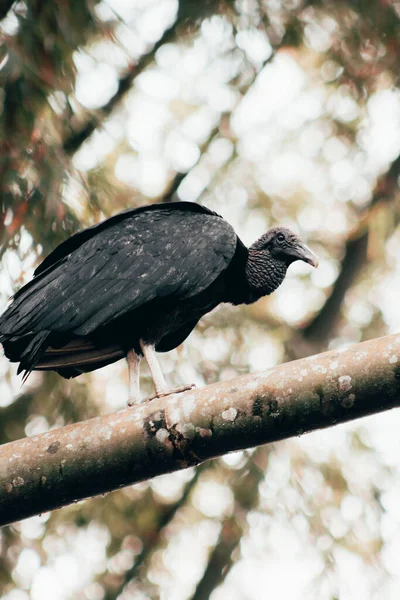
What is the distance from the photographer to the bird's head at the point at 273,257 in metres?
4.08

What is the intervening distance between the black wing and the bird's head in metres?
0.43

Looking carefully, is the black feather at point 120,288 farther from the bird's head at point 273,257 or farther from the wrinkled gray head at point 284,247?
the wrinkled gray head at point 284,247

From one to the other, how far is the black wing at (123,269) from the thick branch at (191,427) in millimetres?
723

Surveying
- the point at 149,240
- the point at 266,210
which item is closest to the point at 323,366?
the point at 149,240

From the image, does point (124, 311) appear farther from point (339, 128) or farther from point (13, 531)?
point (339, 128)

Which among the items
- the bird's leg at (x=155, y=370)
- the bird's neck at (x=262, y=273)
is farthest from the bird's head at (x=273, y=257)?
the bird's leg at (x=155, y=370)

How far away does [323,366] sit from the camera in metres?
2.32

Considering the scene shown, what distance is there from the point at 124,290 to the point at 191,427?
1.03 metres

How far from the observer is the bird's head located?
4082mm

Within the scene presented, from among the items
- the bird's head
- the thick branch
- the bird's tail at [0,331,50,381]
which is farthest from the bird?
the thick branch

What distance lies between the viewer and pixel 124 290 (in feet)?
10.9

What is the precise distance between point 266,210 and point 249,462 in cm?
225

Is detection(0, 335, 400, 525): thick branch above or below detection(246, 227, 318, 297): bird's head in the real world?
above

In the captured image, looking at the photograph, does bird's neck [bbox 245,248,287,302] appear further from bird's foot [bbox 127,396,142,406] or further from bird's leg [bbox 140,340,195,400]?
bird's foot [bbox 127,396,142,406]
